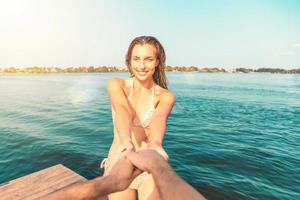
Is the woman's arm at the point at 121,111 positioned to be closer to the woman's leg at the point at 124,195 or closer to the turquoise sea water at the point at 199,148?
the woman's leg at the point at 124,195

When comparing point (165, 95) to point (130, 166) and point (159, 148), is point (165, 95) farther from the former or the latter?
point (130, 166)

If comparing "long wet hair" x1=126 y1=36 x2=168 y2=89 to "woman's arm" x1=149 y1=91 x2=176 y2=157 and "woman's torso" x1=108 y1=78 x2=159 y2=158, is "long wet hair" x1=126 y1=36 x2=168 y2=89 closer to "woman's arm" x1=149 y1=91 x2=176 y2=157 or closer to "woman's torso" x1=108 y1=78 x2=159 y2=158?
"woman's torso" x1=108 y1=78 x2=159 y2=158

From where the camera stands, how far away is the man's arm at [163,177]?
2686 mm

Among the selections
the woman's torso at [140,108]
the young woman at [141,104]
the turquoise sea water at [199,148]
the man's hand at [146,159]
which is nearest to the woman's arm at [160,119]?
the young woman at [141,104]

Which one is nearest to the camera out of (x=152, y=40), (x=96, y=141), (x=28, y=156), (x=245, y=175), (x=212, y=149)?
(x=152, y=40)

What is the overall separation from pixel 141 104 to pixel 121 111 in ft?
2.02

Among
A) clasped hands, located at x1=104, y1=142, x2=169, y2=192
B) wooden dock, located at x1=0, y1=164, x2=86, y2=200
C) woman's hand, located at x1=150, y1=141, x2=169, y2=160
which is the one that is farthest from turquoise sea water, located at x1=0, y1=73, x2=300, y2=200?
clasped hands, located at x1=104, y1=142, x2=169, y2=192

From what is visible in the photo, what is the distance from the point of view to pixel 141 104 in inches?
197

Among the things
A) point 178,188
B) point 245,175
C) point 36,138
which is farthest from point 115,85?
point 36,138

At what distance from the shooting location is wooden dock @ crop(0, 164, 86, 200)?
529 cm

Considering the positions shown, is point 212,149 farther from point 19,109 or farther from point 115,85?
point 19,109

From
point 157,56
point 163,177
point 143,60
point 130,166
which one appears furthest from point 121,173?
point 157,56

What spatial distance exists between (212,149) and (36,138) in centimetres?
982

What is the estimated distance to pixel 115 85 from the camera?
478cm
